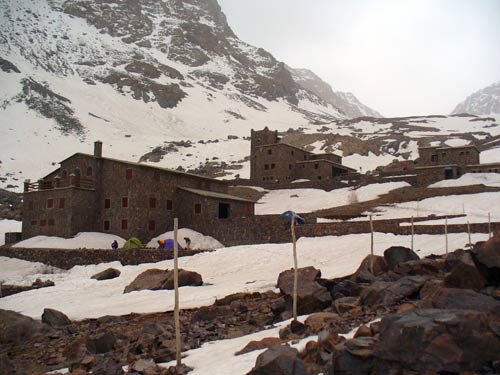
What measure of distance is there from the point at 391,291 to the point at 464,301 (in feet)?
11.8

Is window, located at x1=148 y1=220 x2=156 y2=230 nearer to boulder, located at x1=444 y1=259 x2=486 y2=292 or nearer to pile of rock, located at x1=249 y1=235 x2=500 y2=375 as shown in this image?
pile of rock, located at x1=249 y1=235 x2=500 y2=375

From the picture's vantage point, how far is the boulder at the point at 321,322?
12530mm

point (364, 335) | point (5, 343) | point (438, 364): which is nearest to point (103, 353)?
point (5, 343)

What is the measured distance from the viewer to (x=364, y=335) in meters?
10.3

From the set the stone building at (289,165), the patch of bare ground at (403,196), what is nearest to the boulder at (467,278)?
the patch of bare ground at (403,196)

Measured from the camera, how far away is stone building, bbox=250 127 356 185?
246 feet

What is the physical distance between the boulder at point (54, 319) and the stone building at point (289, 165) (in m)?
54.9

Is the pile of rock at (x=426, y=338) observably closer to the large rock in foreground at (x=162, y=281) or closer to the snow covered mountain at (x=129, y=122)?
the large rock in foreground at (x=162, y=281)

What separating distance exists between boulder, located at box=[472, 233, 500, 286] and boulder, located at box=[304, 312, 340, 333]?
4168 mm

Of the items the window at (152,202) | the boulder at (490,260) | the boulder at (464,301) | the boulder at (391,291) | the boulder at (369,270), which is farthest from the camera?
the window at (152,202)

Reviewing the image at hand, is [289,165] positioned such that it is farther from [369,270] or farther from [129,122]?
[129,122]

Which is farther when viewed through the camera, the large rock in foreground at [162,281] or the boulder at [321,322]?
the large rock in foreground at [162,281]

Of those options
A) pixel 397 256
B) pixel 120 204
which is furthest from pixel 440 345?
pixel 120 204

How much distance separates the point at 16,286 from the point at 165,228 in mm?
16918
